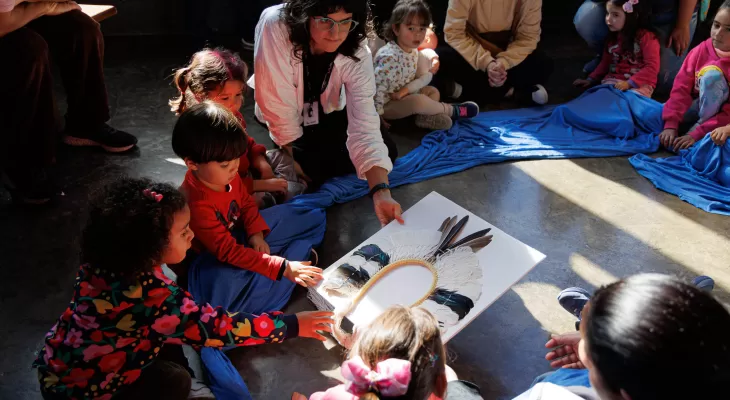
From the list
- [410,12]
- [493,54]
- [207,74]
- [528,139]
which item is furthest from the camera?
[493,54]

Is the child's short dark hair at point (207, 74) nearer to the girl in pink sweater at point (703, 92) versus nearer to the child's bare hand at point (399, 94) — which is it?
the child's bare hand at point (399, 94)

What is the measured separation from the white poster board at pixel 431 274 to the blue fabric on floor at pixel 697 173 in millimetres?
1149

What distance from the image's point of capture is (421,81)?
3182 millimetres

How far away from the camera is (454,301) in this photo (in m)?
1.82

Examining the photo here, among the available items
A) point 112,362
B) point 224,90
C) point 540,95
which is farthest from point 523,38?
point 112,362

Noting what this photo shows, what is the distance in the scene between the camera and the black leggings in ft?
8.66

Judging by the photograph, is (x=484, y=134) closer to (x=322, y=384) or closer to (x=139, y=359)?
(x=322, y=384)

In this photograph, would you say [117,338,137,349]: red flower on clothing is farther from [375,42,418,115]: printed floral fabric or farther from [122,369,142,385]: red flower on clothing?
[375,42,418,115]: printed floral fabric

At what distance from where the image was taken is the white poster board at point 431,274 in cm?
181

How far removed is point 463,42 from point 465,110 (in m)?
0.43

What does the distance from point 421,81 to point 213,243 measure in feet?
5.37

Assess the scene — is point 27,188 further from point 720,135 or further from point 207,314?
point 720,135

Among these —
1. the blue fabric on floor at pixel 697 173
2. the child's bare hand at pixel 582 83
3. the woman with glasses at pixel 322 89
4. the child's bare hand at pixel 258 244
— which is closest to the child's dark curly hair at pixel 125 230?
the child's bare hand at pixel 258 244

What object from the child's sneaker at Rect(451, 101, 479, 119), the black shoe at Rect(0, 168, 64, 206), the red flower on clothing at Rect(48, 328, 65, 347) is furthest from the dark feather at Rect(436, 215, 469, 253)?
the black shoe at Rect(0, 168, 64, 206)
